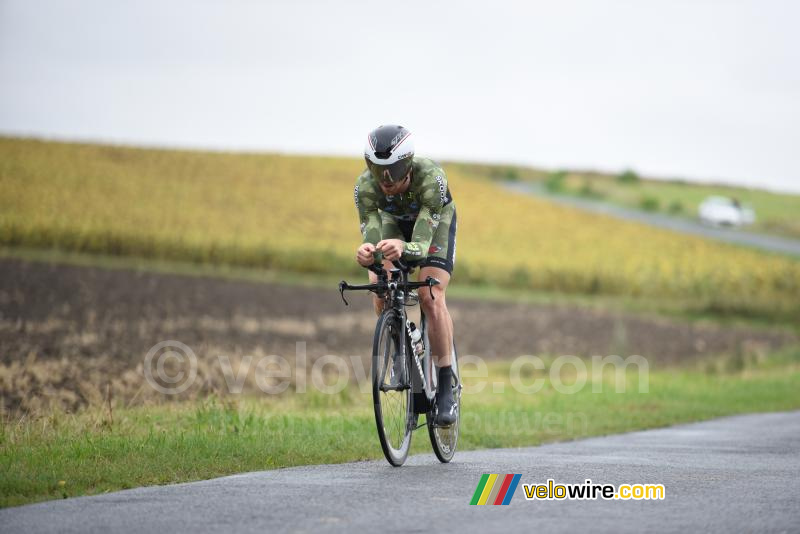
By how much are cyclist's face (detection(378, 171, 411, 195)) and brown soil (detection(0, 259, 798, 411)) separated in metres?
5.85

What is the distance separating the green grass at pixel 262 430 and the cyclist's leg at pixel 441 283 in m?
1.20

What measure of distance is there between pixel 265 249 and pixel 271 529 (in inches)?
1582

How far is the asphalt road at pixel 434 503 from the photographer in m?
6.46

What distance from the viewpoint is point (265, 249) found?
4619 cm

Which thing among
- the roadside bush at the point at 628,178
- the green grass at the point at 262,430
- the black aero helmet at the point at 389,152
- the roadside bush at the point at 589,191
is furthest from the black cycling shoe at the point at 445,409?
the roadside bush at the point at 628,178

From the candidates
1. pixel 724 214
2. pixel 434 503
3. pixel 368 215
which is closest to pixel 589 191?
pixel 724 214

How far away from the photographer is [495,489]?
25.5ft

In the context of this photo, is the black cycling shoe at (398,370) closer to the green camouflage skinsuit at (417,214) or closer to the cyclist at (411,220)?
the cyclist at (411,220)

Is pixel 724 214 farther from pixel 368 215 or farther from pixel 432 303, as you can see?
pixel 368 215

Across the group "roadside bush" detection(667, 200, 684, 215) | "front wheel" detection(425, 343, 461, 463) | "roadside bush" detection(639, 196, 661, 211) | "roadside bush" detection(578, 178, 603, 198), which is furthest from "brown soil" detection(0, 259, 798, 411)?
"roadside bush" detection(578, 178, 603, 198)

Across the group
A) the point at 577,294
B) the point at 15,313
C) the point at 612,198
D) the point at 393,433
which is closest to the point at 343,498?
the point at 393,433

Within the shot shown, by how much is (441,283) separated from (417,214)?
57 cm

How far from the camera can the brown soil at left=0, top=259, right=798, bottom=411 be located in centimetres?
1659

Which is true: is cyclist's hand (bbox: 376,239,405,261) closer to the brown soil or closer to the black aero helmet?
the black aero helmet
